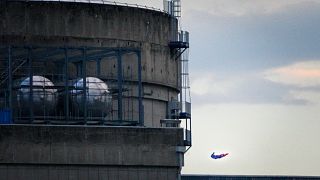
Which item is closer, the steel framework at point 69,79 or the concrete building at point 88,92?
the concrete building at point 88,92

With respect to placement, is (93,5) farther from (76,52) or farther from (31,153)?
(31,153)

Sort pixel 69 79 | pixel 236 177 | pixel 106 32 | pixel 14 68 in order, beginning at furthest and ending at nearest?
pixel 236 177, pixel 106 32, pixel 69 79, pixel 14 68

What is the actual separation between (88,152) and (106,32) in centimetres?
1313

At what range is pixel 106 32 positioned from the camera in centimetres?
7875

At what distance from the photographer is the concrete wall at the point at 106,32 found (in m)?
76.8

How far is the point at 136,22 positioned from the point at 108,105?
10.3 meters

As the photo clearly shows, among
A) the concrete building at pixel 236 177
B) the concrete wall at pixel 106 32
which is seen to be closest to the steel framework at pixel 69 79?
the concrete wall at pixel 106 32

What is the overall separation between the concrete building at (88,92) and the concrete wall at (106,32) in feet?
0.21

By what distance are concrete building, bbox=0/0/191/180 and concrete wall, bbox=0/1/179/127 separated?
64 millimetres

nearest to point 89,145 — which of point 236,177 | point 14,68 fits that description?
point 14,68

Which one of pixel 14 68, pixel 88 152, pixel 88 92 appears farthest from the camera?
pixel 14 68

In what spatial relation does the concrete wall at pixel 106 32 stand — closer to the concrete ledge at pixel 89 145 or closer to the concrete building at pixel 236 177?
the concrete ledge at pixel 89 145

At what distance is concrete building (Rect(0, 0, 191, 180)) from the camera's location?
67.4 meters

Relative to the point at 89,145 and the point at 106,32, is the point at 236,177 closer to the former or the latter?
the point at 106,32
